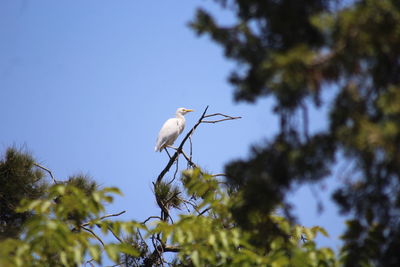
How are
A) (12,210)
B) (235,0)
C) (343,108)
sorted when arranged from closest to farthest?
1. (343,108)
2. (235,0)
3. (12,210)

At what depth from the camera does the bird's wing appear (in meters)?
8.35

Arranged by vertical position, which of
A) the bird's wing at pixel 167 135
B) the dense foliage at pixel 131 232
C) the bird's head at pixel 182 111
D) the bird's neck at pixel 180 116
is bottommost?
the dense foliage at pixel 131 232

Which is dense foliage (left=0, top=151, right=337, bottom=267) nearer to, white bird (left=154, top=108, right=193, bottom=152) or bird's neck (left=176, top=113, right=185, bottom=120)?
white bird (left=154, top=108, right=193, bottom=152)

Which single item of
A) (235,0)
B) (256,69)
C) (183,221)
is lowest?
(183,221)

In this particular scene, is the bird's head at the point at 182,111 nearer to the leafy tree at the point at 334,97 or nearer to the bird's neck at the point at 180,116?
the bird's neck at the point at 180,116

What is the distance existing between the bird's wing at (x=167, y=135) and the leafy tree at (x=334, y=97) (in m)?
5.66

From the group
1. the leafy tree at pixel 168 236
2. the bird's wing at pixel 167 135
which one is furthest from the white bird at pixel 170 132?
the leafy tree at pixel 168 236

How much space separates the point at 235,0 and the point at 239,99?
2.28 feet

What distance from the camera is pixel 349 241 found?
2582 mm

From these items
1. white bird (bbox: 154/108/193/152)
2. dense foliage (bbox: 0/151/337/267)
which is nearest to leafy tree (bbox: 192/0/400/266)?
dense foliage (bbox: 0/151/337/267)

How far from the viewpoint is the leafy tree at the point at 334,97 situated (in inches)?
83.4

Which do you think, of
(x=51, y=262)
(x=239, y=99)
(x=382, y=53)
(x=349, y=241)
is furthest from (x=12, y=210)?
(x=382, y=53)

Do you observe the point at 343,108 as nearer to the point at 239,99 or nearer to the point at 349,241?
the point at 239,99

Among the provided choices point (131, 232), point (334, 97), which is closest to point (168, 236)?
point (131, 232)
